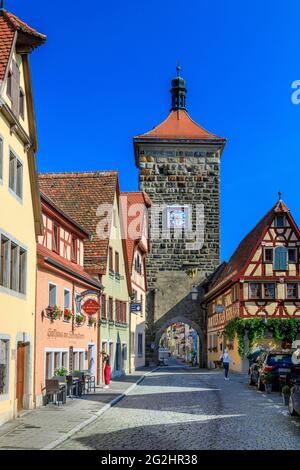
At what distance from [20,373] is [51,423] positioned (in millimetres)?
2649

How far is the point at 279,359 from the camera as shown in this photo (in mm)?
26844

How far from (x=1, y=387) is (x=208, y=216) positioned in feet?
142

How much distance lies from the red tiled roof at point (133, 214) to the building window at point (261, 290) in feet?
24.8

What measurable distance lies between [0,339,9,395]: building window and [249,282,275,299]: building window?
29424mm

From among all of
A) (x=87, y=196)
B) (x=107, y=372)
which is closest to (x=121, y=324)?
(x=87, y=196)

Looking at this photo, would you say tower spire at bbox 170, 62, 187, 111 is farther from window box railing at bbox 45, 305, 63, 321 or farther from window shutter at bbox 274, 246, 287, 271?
window box railing at bbox 45, 305, 63, 321

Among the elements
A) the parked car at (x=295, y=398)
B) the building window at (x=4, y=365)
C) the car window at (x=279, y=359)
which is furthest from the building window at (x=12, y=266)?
the car window at (x=279, y=359)

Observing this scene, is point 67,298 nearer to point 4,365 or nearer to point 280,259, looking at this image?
point 4,365

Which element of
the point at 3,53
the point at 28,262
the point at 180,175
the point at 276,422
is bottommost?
the point at 276,422

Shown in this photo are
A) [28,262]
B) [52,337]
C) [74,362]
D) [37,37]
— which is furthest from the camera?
[74,362]

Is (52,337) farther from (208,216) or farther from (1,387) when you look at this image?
(208,216)

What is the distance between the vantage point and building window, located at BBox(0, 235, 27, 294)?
1653 centimetres
